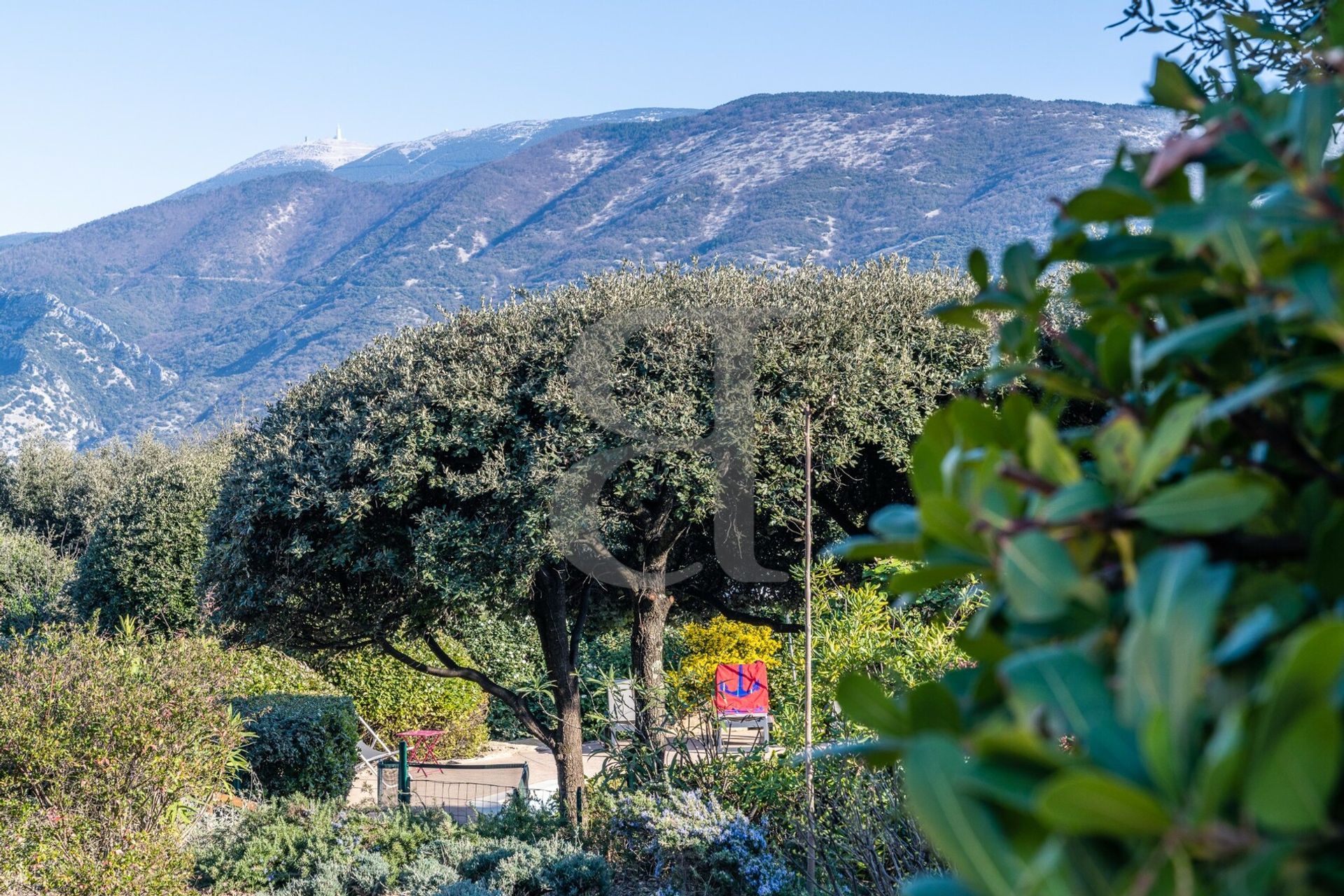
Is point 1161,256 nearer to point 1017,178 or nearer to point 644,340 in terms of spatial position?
point 644,340

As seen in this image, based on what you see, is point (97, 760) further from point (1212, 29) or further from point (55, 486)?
point (55, 486)

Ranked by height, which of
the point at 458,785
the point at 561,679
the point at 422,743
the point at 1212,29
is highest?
the point at 1212,29

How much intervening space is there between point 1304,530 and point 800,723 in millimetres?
5508

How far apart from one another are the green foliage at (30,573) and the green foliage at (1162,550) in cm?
1858

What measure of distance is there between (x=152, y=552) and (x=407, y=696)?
167 inches

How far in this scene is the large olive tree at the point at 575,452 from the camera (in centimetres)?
802

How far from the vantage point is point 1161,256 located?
0.68 metres

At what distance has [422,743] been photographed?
1515cm

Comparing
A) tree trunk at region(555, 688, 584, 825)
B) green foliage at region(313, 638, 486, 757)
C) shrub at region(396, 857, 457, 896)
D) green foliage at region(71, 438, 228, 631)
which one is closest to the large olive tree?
tree trunk at region(555, 688, 584, 825)

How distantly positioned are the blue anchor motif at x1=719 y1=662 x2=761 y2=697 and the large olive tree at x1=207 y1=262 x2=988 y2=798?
121 centimetres

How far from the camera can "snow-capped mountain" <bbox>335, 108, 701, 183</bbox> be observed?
551ft

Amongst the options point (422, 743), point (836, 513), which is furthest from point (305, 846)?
point (422, 743)

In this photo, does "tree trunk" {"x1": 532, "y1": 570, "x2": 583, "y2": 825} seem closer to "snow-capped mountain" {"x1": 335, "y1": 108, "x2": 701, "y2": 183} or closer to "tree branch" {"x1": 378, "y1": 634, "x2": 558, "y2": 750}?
"tree branch" {"x1": 378, "y1": 634, "x2": 558, "y2": 750}

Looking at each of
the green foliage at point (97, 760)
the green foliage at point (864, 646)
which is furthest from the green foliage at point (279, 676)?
the green foliage at point (864, 646)
